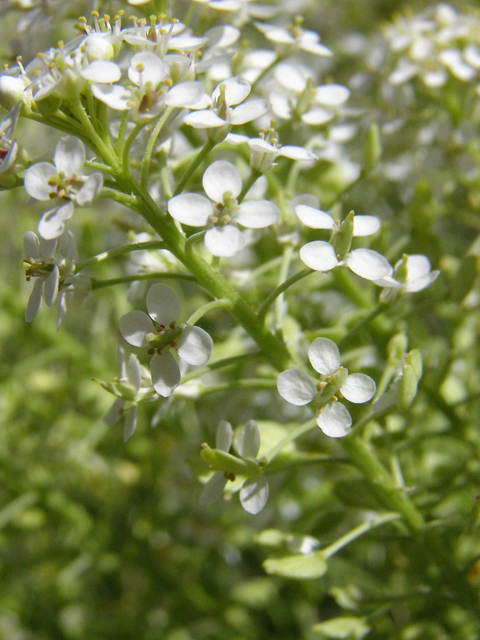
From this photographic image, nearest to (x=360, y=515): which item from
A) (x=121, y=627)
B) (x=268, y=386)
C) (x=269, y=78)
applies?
(x=268, y=386)

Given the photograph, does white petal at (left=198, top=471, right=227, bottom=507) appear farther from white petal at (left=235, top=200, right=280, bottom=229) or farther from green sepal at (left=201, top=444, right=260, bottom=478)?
white petal at (left=235, top=200, right=280, bottom=229)

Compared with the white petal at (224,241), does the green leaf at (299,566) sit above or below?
below

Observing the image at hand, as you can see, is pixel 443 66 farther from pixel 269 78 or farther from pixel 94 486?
pixel 94 486

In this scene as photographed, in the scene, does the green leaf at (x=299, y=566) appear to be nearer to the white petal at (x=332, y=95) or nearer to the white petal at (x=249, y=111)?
the white petal at (x=249, y=111)

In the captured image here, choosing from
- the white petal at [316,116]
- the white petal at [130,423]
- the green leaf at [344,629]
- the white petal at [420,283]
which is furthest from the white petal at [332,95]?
the green leaf at [344,629]

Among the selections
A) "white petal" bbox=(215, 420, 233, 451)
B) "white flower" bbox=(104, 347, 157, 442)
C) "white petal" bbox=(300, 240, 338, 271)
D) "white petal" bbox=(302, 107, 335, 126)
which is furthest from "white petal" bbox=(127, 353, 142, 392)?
"white petal" bbox=(302, 107, 335, 126)

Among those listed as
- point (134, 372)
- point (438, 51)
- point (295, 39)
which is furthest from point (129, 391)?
point (438, 51)
